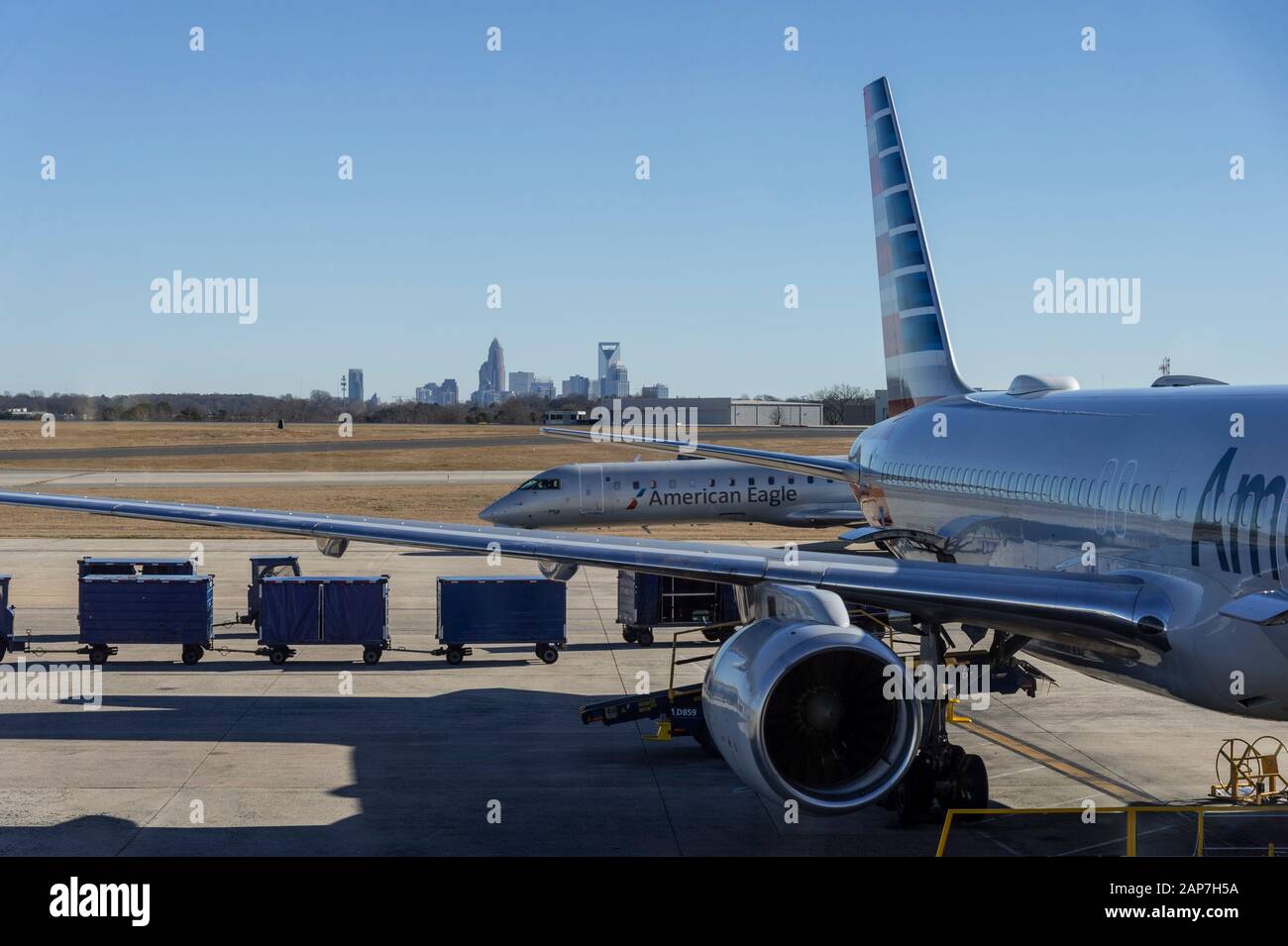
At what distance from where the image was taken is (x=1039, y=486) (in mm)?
17906

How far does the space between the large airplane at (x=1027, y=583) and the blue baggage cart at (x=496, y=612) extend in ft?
36.3

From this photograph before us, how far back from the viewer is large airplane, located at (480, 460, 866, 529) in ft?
162

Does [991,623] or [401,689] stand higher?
[991,623]

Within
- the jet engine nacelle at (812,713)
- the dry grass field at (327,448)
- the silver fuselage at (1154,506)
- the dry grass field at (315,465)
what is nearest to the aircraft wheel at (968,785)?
the silver fuselage at (1154,506)

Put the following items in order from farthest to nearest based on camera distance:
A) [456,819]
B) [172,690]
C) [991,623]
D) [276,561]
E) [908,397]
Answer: [276,561], [908,397], [172,690], [456,819], [991,623]

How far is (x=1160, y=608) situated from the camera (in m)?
14.0

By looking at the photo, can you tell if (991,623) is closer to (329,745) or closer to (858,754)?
(858,754)

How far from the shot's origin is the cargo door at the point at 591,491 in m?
49.3

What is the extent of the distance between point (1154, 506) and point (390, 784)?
11.2 meters

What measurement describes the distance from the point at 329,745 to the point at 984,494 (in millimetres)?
11155

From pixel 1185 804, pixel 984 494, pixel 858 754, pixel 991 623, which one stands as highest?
pixel 984 494

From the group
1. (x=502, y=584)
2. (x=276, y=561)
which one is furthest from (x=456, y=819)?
(x=276, y=561)

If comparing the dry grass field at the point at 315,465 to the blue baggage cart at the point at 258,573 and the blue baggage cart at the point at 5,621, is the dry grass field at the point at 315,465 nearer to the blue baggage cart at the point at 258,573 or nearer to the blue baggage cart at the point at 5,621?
the blue baggage cart at the point at 258,573
